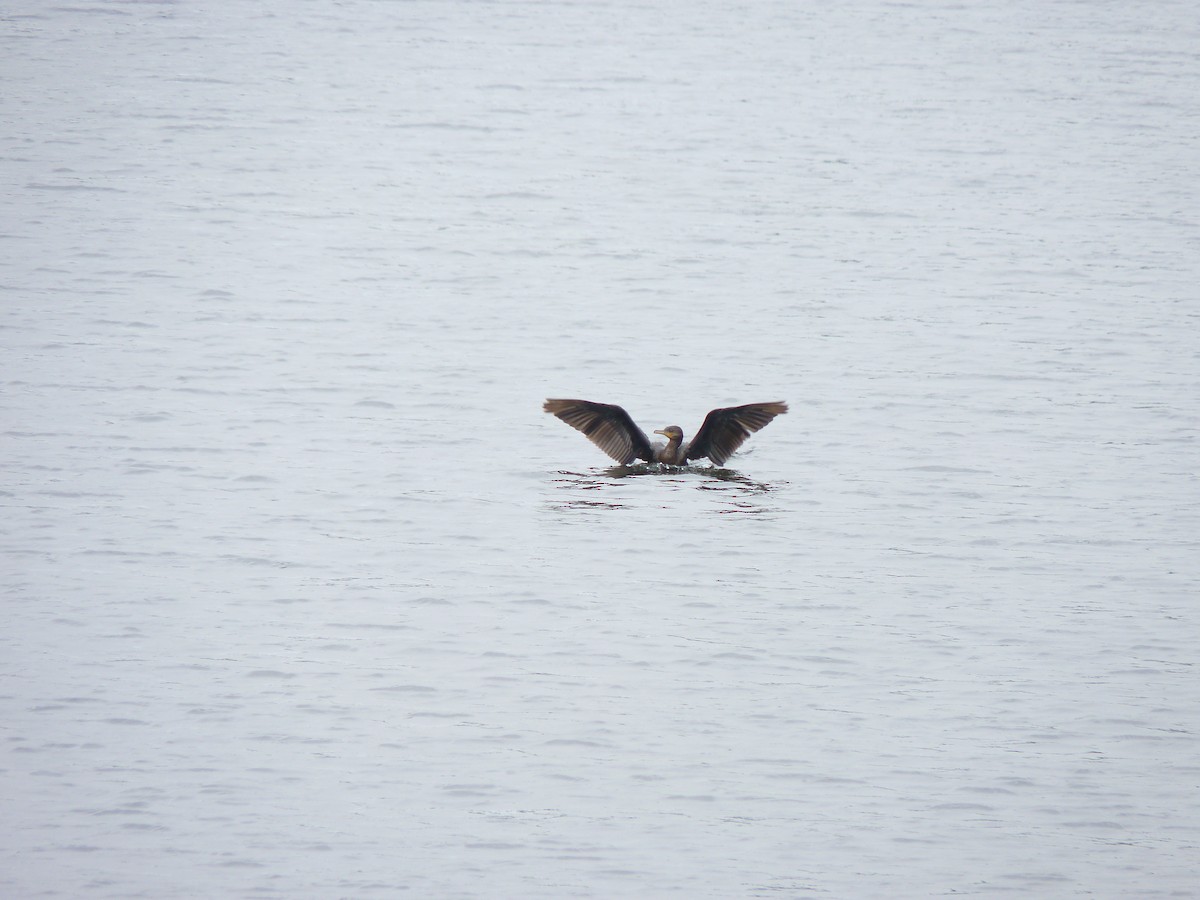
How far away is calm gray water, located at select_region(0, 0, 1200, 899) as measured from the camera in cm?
774

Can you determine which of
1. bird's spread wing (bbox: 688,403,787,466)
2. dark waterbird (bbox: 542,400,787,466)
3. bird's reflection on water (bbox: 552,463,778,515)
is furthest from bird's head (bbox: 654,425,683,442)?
bird's reflection on water (bbox: 552,463,778,515)

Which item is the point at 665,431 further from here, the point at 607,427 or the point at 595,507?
the point at 595,507

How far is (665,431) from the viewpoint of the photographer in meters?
13.6

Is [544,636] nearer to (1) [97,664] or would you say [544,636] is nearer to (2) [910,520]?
(1) [97,664]

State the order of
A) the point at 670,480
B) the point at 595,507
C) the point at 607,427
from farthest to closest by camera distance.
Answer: the point at 670,480
the point at 607,427
the point at 595,507

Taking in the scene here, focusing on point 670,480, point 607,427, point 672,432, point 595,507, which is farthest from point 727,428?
point 595,507

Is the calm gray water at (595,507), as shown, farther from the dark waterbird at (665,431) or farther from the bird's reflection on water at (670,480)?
the dark waterbird at (665,431)

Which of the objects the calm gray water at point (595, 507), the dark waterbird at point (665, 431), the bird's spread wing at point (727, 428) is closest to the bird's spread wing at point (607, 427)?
the dark waterbird at point (665, 431)

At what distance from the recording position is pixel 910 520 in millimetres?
12375

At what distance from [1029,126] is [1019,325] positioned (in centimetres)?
1191

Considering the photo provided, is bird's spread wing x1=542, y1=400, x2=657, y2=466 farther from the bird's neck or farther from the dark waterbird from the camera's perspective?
the bird's neck

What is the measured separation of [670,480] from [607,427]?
68cm

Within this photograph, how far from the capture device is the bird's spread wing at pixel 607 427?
43.7 ft

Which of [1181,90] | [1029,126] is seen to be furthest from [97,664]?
[1181,90]
